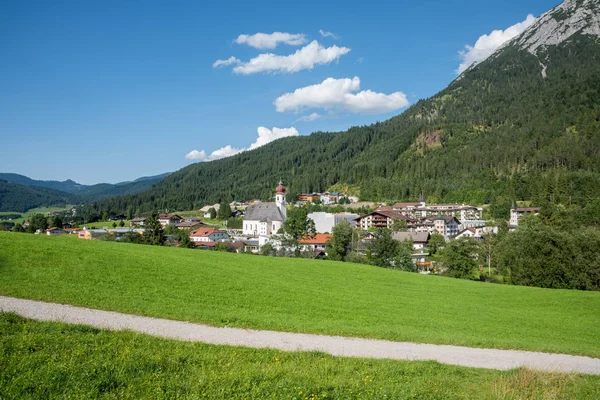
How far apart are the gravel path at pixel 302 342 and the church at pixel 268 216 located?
281 feet

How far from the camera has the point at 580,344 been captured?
1809cm

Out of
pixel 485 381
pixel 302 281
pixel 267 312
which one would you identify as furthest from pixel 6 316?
pixel 302 281

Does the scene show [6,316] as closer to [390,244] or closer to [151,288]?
[151,288]

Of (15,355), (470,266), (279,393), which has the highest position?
(15,355)

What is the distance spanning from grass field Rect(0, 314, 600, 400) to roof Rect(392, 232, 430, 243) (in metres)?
94.6

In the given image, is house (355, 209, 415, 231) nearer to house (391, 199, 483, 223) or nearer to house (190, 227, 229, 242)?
house (391, 199, 483, 223)

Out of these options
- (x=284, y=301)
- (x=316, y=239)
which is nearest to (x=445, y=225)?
(x=316, y=239)

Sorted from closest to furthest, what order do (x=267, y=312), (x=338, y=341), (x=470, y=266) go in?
1. (x=338, y=341)
2. (x=267, y=312)
3. (x=470, y=266)

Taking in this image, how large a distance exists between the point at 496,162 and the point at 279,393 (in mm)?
184887

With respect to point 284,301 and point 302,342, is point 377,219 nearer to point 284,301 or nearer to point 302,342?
point 284,301

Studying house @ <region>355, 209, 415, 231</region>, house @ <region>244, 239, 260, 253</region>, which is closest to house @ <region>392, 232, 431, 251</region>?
house @ <region>355, 209, 415, 231</region>

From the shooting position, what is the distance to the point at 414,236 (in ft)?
347

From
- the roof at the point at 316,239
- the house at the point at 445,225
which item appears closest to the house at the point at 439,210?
the house at the point at 445,225

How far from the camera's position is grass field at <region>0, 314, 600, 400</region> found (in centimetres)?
639
